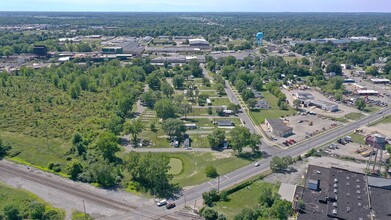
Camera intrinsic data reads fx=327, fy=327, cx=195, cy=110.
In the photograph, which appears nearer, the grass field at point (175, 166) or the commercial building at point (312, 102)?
the grass field at point (175, 166)

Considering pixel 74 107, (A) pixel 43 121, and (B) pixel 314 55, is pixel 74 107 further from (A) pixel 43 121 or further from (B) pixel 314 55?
(B) pixel 314 55

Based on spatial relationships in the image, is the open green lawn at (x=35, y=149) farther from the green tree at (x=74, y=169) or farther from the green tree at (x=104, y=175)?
the green tree at (x=104, y=175)

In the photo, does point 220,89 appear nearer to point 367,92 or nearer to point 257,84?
point 257,84

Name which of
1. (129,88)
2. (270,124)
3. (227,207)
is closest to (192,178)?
(227,207)

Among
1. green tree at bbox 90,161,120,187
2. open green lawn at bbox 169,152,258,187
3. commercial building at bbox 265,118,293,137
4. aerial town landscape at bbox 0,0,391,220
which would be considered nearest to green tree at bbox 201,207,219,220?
aerial town landscape at bbox 0,0,391,220

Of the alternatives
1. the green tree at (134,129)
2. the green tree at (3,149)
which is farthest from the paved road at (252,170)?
the green tree at (3,149)

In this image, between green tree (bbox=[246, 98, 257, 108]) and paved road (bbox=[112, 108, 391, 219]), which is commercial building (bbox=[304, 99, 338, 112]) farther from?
green tree (bbox=[246, 98, 257, 108])
